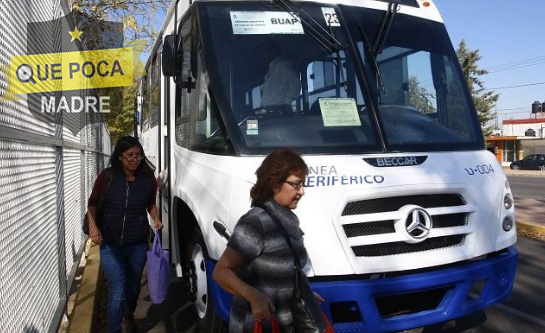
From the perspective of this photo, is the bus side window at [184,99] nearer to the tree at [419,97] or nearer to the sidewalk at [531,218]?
the tree at [419,97]

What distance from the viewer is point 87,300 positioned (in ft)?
16.8

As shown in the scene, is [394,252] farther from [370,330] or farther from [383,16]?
[383,16]

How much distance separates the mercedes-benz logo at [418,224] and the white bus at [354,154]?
1cm

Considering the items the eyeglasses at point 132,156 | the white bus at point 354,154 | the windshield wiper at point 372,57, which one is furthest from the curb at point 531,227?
the eyeglasses at point 132,156

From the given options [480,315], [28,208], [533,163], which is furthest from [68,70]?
[533,163]

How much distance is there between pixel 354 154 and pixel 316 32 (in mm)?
1133

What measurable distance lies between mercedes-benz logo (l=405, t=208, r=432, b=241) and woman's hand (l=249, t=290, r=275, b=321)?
144 cm

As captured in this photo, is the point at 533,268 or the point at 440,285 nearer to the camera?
the point at 440,285

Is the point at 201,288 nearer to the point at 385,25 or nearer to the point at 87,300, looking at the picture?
the point at 87,300

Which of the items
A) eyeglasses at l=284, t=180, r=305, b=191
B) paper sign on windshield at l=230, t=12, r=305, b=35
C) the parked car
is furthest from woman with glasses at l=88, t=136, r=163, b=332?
the parked car

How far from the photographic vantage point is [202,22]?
13.3 feet

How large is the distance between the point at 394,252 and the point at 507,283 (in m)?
1.07

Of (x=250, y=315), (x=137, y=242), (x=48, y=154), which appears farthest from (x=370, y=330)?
(x=48, y=154)

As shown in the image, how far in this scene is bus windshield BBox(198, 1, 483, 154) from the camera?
12.3 feet
